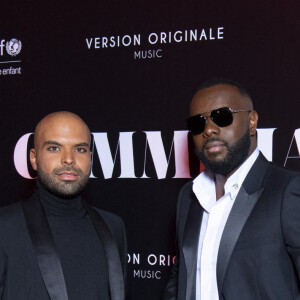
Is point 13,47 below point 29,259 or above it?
above

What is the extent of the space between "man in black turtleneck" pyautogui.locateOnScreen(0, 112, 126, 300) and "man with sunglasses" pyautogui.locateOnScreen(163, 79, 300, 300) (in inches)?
12.5

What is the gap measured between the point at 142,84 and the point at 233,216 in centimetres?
118

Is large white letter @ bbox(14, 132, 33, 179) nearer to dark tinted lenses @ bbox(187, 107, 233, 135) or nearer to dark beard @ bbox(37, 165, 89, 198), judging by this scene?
dark beard @ bbox(37, 165, 89, 198)

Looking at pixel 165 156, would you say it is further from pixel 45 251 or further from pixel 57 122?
pixel 45 251

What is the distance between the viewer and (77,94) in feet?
9.03

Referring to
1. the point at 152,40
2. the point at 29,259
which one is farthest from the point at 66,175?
the point at 152,40

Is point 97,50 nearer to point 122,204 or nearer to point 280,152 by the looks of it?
point 122,204

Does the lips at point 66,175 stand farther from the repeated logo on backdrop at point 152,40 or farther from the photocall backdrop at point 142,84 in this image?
the repeated logo on backdrop at point 152,40

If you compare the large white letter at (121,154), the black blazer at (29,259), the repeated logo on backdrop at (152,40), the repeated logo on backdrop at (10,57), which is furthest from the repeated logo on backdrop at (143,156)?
the black blazer at (29,259)

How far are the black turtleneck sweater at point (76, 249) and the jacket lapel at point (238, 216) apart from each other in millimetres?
500

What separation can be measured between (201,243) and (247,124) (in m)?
0.48

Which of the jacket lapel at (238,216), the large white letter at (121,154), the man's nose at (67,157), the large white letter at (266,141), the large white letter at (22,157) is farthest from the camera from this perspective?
the large white letter at (22,157)

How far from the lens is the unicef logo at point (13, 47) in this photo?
292cm

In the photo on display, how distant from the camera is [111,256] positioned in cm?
191
